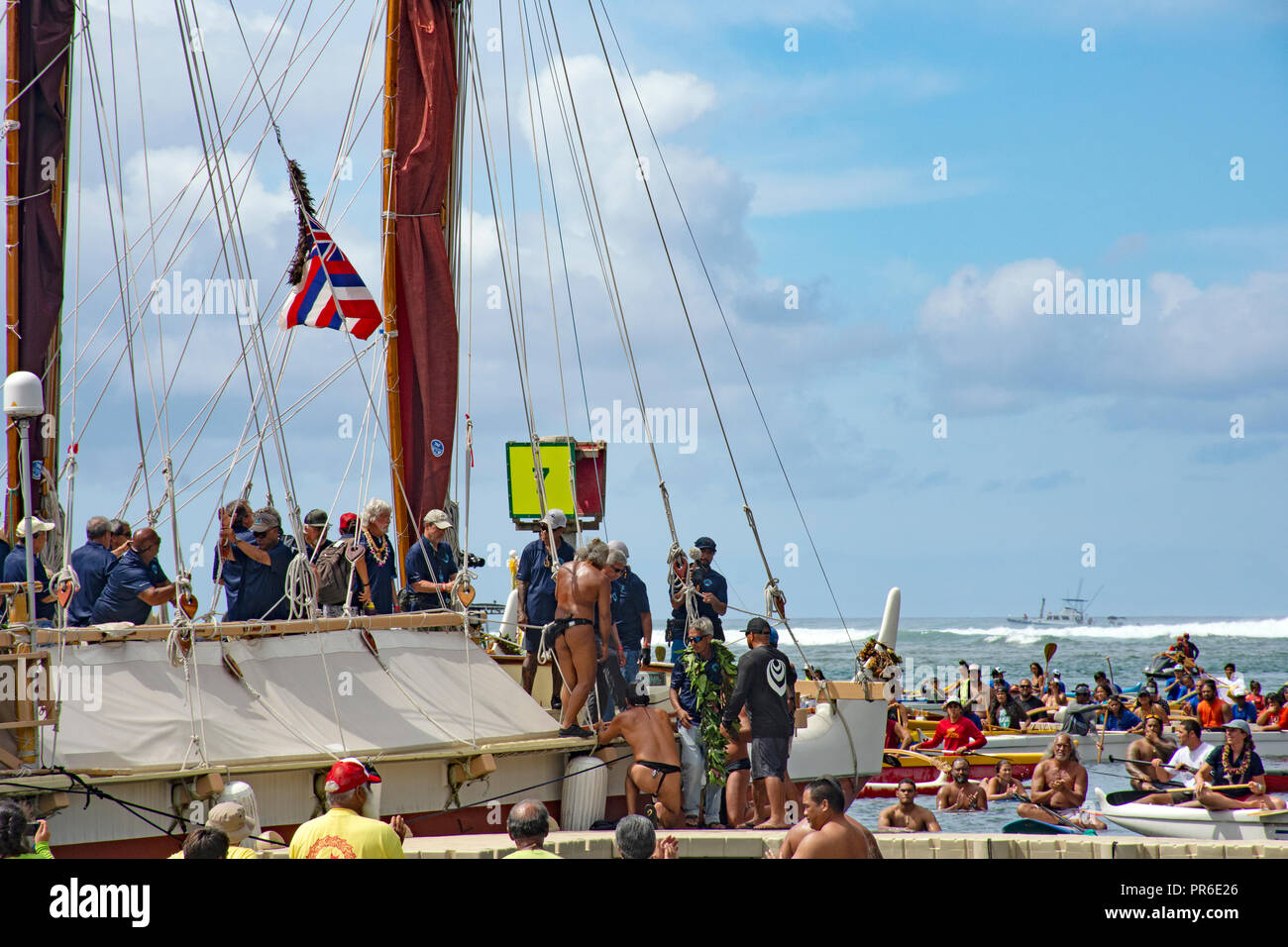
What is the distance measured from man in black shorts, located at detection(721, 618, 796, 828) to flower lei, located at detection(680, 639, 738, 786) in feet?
0.97

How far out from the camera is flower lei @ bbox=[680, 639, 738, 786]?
42.8 feet

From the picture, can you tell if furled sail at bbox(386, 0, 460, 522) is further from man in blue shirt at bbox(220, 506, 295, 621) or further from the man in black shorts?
the man in black shorts

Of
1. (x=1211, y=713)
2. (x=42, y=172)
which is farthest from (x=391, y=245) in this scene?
(x=1211, y=713)

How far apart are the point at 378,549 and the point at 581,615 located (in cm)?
243

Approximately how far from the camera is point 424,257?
1644 cm

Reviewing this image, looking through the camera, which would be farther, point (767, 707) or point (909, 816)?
point (909, 816)

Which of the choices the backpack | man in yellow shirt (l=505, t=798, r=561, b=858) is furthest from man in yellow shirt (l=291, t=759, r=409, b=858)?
the backpack

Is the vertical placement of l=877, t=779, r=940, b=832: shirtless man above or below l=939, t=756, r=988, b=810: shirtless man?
above

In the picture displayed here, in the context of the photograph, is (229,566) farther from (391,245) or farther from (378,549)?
(391,245)

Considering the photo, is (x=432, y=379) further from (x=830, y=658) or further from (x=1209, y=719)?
(x=830, y=658)

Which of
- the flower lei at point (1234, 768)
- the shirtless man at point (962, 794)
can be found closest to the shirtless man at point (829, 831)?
the flower lei at point (1234, 768)

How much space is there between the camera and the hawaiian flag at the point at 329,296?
15.7 meters

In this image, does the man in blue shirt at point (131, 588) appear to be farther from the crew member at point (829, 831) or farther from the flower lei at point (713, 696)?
the crew member at point (829, 831)
